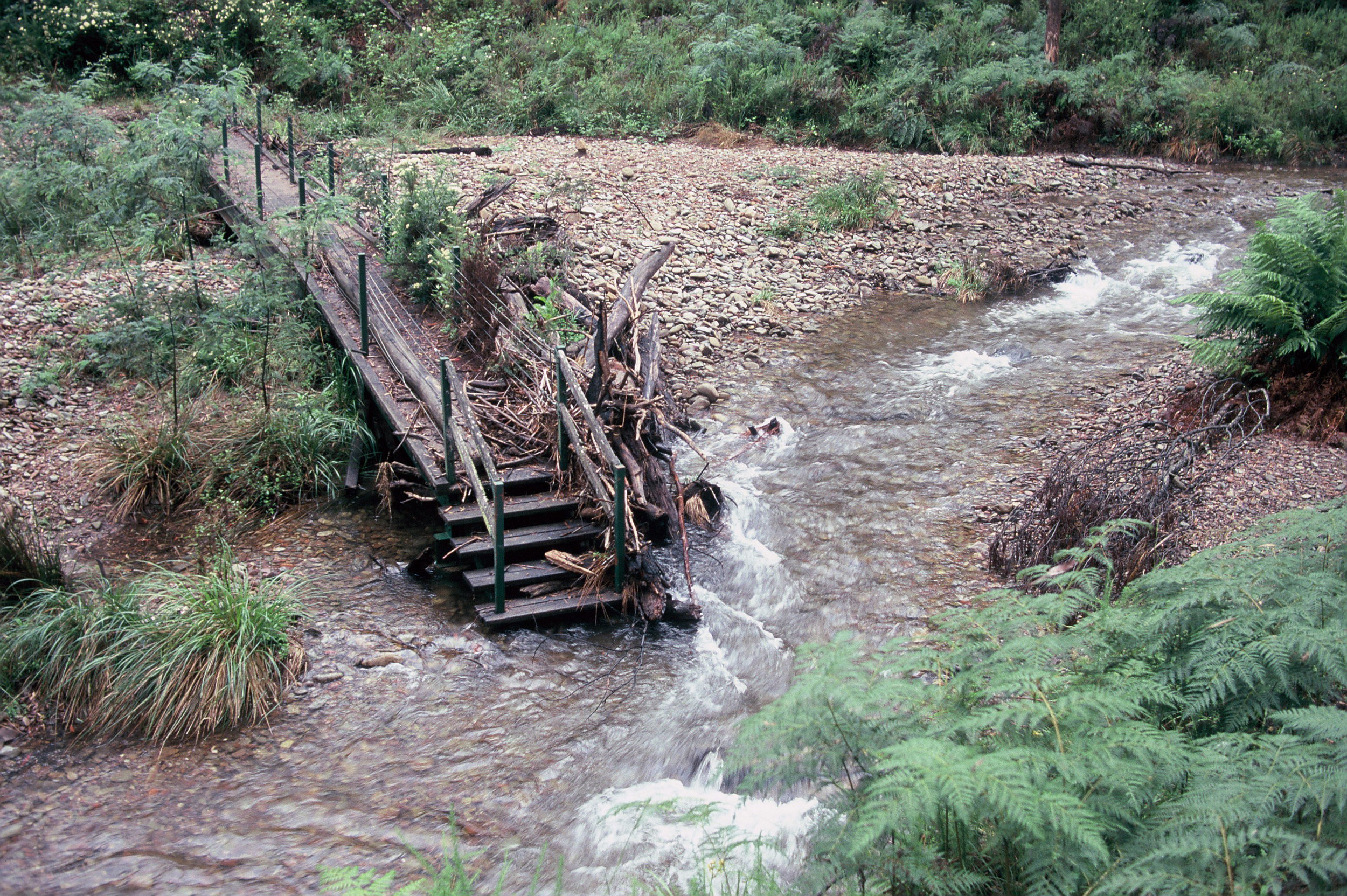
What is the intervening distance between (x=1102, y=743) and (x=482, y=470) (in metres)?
4.62

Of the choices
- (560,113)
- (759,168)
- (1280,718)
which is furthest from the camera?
(560,113)

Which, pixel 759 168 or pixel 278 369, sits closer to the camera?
pixel 278 369

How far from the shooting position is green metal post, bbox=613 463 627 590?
552cm

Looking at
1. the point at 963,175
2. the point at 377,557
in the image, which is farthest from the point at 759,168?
the point at 377,557

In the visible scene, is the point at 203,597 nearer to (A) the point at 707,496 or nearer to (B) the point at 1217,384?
(A) the point at 707,496

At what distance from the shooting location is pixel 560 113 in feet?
53.6

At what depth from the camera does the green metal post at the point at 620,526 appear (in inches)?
217

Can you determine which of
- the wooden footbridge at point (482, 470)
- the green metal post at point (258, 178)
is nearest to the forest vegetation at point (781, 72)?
the green metal post at point (258, 178)

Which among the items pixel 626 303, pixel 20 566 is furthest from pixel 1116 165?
pixel 20 566

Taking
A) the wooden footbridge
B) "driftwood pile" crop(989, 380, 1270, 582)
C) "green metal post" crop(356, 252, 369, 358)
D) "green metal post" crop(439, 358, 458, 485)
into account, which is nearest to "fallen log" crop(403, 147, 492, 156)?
the wooden footbridge

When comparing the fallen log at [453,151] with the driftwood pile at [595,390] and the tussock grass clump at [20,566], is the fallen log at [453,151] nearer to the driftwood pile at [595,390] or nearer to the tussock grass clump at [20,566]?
the driftwood pile at [595,390]

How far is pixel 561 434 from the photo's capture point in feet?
21.0

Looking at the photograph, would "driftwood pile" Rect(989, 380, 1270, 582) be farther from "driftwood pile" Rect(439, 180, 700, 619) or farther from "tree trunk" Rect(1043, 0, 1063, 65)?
"tree trunk" Rect(1043, 0, 1063, 65)

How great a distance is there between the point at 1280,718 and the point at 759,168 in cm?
1251
